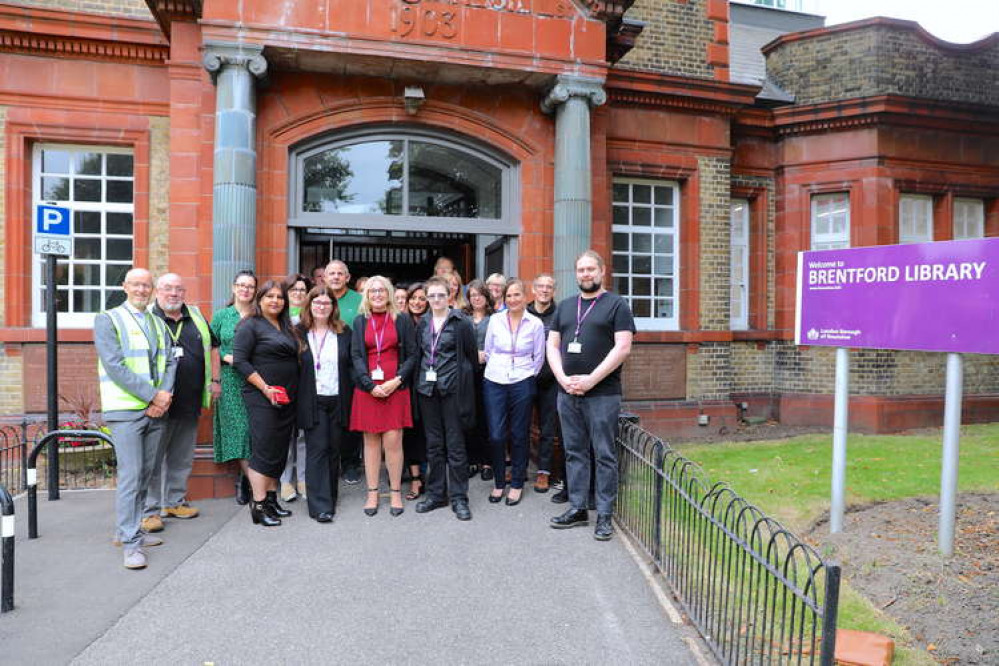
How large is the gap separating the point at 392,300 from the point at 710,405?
6.66m

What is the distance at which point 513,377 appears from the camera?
5.66 m

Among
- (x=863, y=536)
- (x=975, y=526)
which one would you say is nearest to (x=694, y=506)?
(x=863, y=536)

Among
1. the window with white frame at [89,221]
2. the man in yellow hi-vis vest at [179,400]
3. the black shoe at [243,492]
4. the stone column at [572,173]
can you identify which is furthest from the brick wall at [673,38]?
the black shoe at [243,492]

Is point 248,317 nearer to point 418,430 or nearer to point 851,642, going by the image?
point 418,430

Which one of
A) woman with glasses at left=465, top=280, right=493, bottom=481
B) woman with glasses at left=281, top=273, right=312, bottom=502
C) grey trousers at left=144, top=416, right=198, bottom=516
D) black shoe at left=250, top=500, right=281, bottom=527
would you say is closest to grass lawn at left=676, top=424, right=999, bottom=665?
woman with glasses at left=465, top=280, right=493, bottom=481

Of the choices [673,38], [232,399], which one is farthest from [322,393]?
[673,38]

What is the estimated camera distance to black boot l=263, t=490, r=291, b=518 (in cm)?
518

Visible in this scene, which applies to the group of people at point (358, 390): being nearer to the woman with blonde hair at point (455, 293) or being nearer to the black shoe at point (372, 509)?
the black shoe at point (372, 509)

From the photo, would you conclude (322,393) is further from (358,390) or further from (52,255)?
(52,255)

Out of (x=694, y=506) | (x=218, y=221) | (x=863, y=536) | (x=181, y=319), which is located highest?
(x=218, y=221)

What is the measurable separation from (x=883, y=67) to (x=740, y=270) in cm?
396

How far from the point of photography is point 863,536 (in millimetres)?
5219

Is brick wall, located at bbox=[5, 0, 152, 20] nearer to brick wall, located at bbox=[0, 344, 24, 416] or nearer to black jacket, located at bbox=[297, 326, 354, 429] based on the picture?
brick wall, located at bbox=[0, 344, 24, 416]

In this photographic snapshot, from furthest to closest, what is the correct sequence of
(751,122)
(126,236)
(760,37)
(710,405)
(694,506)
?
(760,37) → (751,122) → (710,405) → (126,236) → (694,506)
